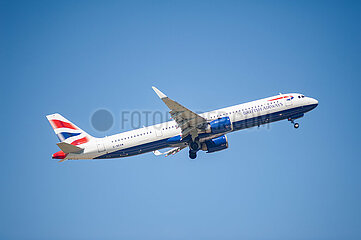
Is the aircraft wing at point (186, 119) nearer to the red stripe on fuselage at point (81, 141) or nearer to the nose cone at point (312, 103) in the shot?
the red stripe on fuselage at point (81, 141)

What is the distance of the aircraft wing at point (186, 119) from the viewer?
46.2 metres

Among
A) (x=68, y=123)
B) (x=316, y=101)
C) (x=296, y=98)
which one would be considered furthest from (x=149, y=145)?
(x=316, y=101)

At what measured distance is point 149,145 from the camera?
163 feet

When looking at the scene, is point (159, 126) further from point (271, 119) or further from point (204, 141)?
point (271, 119)

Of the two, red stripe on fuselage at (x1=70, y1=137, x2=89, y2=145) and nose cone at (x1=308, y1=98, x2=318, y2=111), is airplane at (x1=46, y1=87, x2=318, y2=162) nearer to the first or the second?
red stripe on fuselage at (x1=70, y1=137, x2=89, y2=145)

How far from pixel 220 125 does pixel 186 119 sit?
14.3ft

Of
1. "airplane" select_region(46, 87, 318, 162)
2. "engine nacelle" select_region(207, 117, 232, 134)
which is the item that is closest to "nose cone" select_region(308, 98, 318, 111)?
"airplane" select_region(46, 87, 318, 162)

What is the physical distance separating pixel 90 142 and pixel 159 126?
30.0 ft

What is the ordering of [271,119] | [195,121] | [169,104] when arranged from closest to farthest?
[169,104], [195,121], [271,119]

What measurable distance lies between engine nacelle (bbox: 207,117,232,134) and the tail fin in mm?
16007

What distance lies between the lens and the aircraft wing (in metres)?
46.2

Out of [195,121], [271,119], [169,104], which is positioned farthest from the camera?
[271,119]

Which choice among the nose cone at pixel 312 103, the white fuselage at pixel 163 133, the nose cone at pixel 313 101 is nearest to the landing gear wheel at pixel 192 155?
the white fuselage at pixel 163 133

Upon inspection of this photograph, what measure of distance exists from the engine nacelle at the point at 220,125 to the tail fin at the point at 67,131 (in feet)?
52.5
